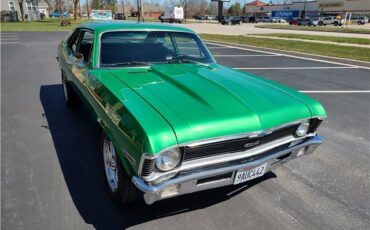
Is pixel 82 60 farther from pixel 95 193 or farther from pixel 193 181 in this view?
pixel 193 181

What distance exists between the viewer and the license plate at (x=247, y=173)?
102 inches

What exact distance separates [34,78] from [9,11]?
148ft

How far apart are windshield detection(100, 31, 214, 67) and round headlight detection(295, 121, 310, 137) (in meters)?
1.76

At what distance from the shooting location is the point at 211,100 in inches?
107

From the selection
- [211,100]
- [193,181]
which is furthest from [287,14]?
[193,181]

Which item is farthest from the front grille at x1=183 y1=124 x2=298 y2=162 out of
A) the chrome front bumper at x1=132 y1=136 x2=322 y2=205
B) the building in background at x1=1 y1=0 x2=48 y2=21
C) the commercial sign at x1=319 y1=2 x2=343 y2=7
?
the commercial sign at x1=319 y1=2 x2=343 y2=7

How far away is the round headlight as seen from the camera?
2929 millimetres

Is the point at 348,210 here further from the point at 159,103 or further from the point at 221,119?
the point at 159,103

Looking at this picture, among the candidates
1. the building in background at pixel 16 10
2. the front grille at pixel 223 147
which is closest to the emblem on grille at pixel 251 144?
the front grille at pixel 223 147

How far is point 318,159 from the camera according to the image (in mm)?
4027

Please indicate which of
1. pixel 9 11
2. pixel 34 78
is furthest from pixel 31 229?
pixel 9 11

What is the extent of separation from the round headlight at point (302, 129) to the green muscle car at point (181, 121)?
0.04 ft

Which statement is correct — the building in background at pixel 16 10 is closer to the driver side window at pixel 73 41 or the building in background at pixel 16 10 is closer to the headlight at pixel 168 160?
the driver side window at pixel 73 41

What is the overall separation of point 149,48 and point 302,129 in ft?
7.00
